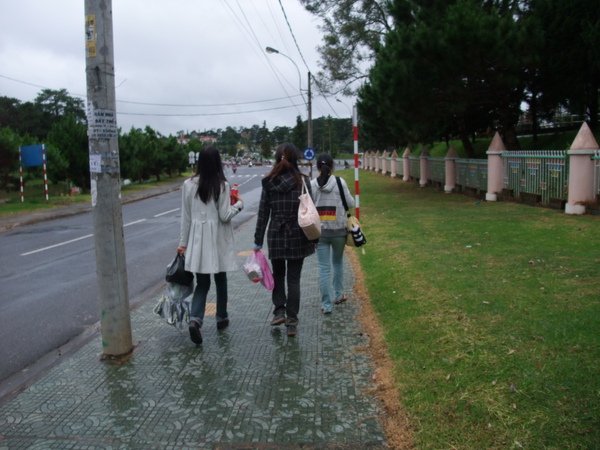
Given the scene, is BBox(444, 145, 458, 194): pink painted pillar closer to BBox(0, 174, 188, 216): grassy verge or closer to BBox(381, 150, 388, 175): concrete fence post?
BBox(0, 174, 188, 216): grassy verge

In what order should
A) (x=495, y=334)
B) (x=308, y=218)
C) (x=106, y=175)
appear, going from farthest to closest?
(x=308, y=218), (x=106, y=175), (x=495, y=334)

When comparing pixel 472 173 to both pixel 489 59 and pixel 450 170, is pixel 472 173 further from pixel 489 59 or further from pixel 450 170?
pixel 489 59

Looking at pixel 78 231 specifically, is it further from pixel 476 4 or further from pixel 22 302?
pixel 476 4

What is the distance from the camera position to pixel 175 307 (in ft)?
16.8

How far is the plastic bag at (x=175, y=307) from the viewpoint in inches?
201

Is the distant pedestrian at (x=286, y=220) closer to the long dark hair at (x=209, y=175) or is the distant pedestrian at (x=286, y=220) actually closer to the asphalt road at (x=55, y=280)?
the long dark hair at (x=209, y=175)

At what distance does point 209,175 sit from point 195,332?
4.81 feet

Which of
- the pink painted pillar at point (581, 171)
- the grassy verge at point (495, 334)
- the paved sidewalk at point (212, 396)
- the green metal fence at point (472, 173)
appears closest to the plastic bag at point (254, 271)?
the paved sidewalk at point (212, 396)

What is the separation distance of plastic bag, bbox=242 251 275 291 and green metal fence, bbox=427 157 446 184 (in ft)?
65.1

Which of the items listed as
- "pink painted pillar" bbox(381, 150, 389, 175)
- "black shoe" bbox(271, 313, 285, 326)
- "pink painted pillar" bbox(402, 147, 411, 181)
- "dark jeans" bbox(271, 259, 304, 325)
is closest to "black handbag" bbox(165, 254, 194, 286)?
"dark jeans" bbox(271, 259, 304, 325)

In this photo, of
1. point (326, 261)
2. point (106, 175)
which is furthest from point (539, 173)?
point (106, 175)

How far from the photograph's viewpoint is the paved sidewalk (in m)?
3.38

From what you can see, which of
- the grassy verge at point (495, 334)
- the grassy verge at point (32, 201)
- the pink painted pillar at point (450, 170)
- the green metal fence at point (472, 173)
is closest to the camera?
the grassy verge at point (495, 334)

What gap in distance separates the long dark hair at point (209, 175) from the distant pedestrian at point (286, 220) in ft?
1.55
